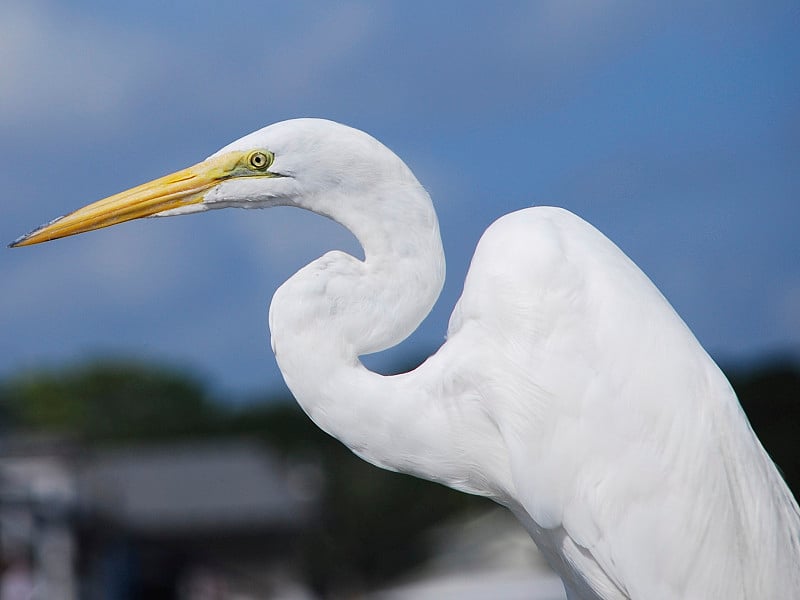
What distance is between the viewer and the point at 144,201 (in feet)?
11.7

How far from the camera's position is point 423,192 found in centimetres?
345

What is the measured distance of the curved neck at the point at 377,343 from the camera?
3.35m

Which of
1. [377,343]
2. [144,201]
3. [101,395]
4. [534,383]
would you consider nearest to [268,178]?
[144,201]

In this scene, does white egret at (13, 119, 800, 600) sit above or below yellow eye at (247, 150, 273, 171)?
below

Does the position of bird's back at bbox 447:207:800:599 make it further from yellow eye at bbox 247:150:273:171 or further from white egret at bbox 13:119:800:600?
yellow eye at bbox 247:150:273:171

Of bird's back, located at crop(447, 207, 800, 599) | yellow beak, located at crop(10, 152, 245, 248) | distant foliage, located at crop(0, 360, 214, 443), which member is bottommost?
distant foliage, located at crop(0, 360, 214, 443)

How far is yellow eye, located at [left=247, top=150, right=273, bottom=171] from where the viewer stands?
3.49m

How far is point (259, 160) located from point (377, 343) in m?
0.60

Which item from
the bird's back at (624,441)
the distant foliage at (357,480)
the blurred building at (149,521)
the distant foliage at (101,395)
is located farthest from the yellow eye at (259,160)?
the distant foliage at (101,395)

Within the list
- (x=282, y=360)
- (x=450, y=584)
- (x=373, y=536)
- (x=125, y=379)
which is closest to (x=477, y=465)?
(x=282, y=360)

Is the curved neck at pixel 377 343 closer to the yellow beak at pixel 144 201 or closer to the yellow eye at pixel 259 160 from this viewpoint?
the yellow eye at pixel 259 160

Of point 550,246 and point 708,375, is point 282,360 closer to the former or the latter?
point 550,246

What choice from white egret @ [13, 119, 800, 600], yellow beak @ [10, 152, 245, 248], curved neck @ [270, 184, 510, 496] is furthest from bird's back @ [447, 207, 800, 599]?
yellow beak @ [10, 152, 245, 248]

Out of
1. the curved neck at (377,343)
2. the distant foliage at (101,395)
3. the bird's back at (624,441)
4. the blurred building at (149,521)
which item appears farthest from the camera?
the distant foliage at (101,395)
